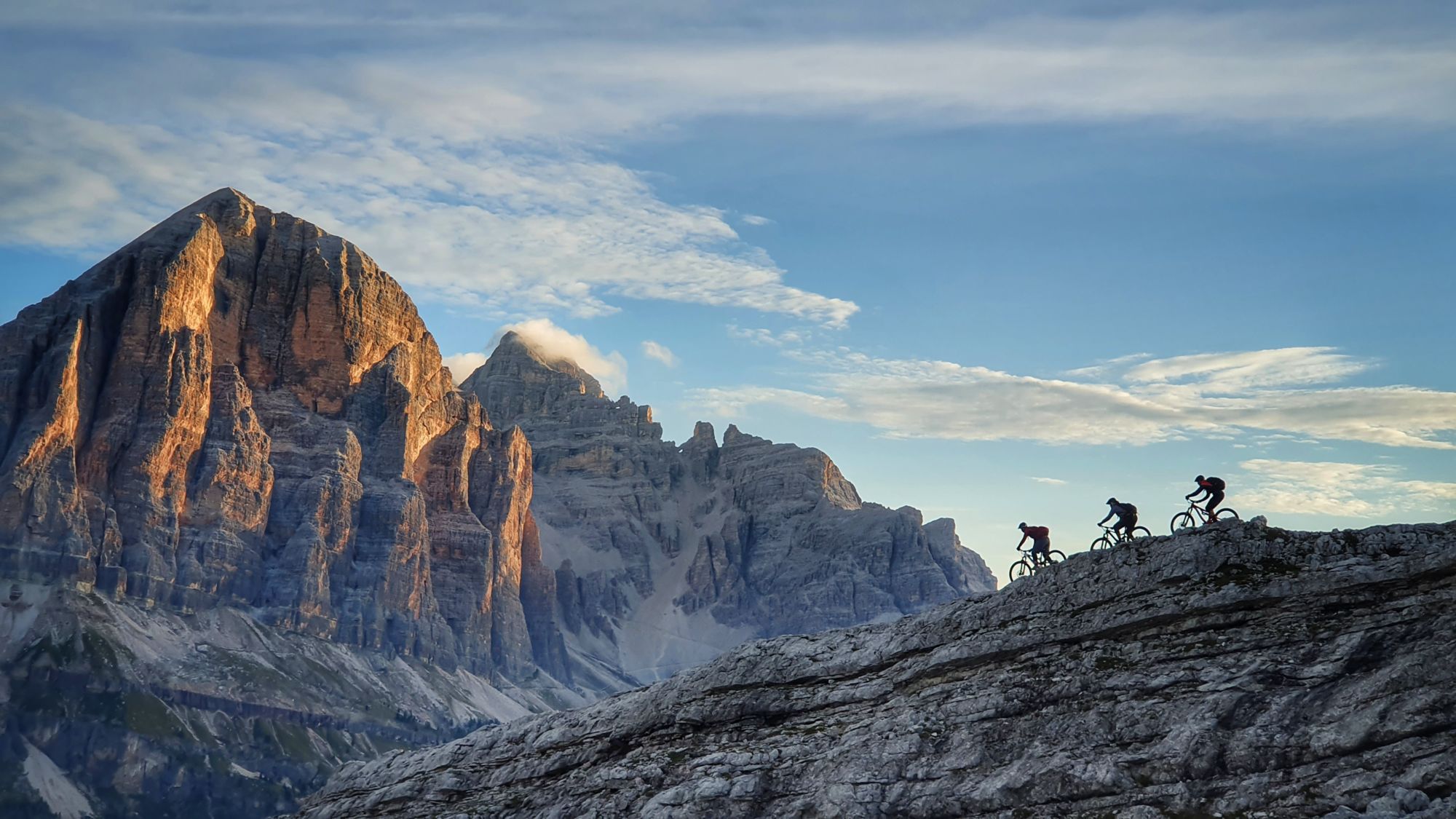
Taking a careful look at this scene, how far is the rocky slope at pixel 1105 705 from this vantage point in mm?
38656

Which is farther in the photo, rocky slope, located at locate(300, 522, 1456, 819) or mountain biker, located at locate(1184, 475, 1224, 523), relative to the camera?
mountain biker, located at locate(1184, 475, 1224, 523)

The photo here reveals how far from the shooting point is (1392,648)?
39.9m

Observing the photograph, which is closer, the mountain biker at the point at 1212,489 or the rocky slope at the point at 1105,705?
the rocky slope at the point at 1105,705

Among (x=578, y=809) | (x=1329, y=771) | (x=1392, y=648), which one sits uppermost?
(x=1392, y=648)

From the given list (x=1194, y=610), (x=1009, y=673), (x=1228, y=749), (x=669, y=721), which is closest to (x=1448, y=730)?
(x=1228, y=749)

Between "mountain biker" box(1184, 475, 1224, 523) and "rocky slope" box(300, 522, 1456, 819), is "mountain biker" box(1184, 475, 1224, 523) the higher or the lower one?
the higher one

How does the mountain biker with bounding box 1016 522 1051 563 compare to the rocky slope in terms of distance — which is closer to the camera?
the rocky slope

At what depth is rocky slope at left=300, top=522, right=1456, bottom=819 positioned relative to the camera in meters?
38.7

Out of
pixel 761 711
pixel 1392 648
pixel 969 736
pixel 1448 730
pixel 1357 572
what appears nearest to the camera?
pixel 1448 730

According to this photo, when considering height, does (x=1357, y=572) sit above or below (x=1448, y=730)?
above

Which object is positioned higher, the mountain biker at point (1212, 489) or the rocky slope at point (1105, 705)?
the mountain biker at point (1212, 489)

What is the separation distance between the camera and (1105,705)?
4366 cm

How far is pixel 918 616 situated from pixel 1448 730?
20540 mm

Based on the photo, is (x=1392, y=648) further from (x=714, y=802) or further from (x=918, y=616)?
(x=714, y=802)
